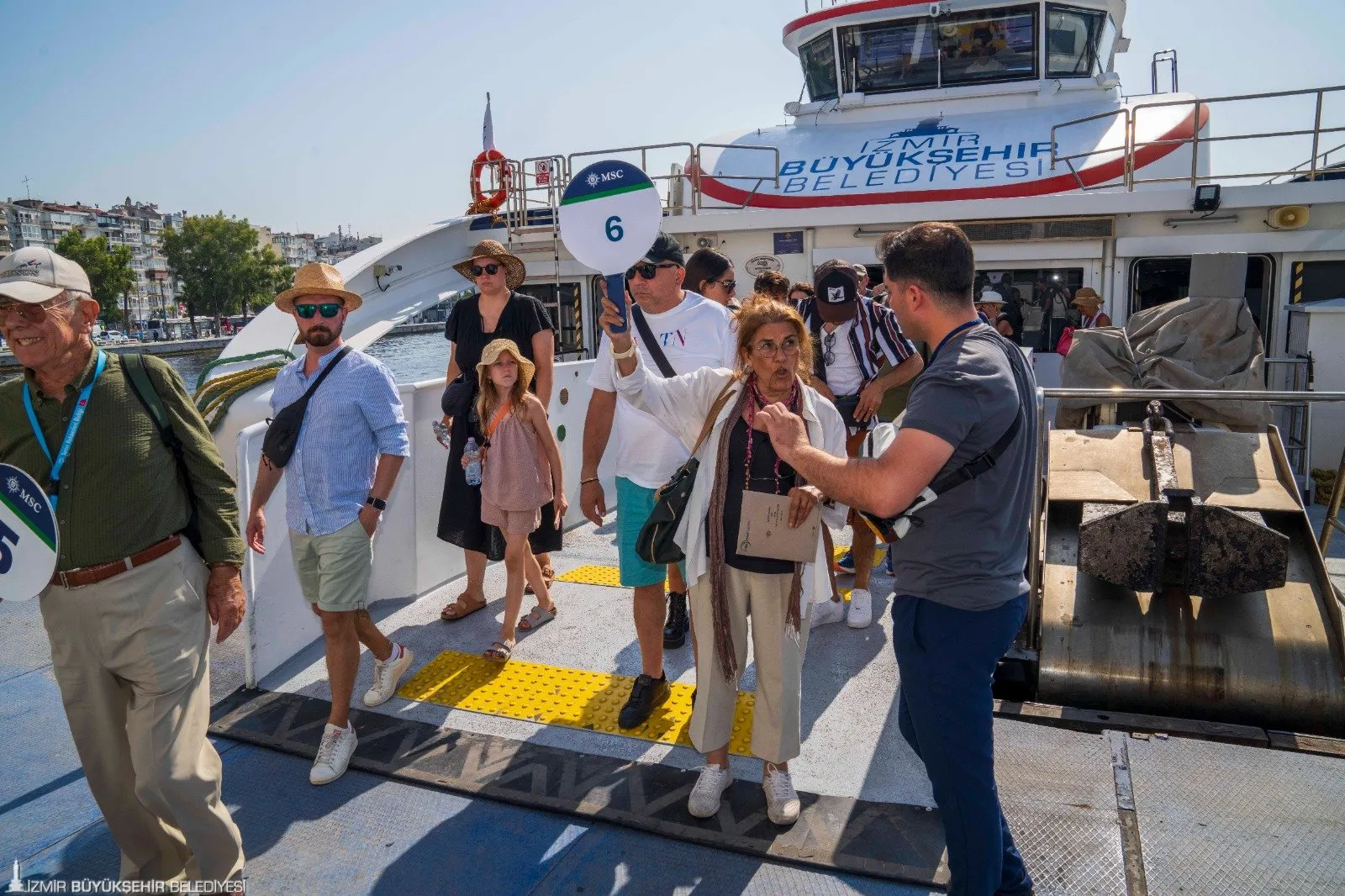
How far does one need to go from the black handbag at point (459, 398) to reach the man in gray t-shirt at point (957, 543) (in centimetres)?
256

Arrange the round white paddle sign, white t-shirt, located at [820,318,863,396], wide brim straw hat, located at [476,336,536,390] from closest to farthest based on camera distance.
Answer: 1. the round white paddle sign
2. wide brim straw hat, located at [476,336,536,390]
3. white t-shirt, located at [820,318,863,396]

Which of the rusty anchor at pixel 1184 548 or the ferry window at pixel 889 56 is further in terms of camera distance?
the ferry window at pixel 889 56

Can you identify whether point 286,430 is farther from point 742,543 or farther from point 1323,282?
point 1323,282

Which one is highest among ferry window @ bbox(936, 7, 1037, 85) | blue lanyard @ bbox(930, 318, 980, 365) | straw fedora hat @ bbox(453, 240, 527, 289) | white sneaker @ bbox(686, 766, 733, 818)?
ferry window @ bbox(936, 7, 1037, 85)

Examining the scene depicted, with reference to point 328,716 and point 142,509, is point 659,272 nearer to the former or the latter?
point 142,509

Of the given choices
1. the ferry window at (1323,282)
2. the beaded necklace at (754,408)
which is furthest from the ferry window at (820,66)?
the beaded necklace at (754,408)

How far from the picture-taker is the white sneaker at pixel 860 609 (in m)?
4.46

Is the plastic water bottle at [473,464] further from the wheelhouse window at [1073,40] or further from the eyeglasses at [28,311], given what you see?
the wheelhouse window at [1073,40]

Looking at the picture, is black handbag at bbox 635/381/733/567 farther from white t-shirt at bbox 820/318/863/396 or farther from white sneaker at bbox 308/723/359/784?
white t-shirt at bbox 820/318/863/396

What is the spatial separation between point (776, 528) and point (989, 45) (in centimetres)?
907

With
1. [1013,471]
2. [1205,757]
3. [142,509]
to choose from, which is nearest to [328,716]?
[142,509]

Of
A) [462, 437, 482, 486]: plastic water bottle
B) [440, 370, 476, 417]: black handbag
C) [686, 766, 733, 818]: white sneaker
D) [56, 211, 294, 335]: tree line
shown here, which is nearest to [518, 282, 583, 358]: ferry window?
[440, 370, 476, 417]: black handbag

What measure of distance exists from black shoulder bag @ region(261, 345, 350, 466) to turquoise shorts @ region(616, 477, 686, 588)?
3.89 ft

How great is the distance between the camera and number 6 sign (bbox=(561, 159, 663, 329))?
2934 mm
